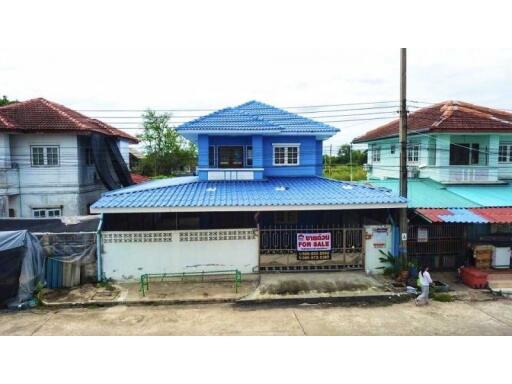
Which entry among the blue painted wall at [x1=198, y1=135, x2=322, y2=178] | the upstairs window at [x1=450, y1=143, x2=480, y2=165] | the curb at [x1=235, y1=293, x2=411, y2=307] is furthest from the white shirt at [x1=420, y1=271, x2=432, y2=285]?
the upstairs window at [x1=450, y1=143, x2=480, y2=165]

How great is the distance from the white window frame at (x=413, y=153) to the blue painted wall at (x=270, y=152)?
17.9ft

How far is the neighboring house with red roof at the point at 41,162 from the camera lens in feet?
55.5

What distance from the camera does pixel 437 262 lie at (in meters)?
13.6

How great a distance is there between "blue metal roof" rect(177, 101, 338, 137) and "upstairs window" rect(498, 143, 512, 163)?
8091mm

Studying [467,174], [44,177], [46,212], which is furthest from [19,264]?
[467,174]

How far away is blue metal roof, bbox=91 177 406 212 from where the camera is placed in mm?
12359

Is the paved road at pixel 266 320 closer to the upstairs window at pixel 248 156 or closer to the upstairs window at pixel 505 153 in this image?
the upstairs window at pixel 248 156

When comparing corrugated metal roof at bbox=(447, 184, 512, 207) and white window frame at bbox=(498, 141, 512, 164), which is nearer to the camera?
corrugated metal roof at bbox=(447, 184, 512, 207)

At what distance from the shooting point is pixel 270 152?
16.9 meters

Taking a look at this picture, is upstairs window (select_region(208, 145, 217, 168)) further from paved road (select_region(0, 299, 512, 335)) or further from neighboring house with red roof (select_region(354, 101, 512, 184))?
→ neighboring house with red roof (select_region(354, 101, 512, 184))

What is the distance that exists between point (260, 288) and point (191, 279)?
2.49 m

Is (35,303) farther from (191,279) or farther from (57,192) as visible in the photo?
(57,192)

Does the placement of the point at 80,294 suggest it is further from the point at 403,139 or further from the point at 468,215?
the point at 468,215

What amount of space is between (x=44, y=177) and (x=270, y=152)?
35.6ft
